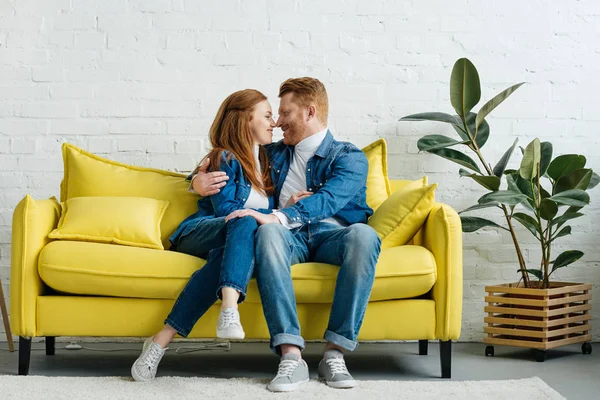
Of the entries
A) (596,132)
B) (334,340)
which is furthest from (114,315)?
(596,132)

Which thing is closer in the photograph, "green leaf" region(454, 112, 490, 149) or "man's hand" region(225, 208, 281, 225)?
"man's hand" region(225, 208, 281, 225)

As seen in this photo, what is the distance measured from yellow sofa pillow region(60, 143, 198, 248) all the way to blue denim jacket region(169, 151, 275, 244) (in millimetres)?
147

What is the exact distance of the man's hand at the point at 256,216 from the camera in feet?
8.77

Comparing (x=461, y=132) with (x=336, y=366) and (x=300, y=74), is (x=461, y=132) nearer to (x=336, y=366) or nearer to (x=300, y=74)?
(x=300, y=74)

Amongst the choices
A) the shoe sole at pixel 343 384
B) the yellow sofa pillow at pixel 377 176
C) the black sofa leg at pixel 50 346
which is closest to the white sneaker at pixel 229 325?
the shoe sole at pixel 343 384

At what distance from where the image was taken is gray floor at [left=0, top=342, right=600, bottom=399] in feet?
9.23

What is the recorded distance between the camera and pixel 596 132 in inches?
147

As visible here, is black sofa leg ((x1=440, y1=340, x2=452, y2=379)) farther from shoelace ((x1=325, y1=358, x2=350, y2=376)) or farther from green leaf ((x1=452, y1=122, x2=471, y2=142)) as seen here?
green leaf ((x1=452, y1=122, x2=471, y2=142))

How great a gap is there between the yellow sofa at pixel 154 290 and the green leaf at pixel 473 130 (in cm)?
77

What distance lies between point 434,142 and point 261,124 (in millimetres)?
818

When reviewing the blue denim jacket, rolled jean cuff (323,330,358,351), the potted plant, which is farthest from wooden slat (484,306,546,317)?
the blue denim jacket

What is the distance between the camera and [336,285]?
2590 millimetres

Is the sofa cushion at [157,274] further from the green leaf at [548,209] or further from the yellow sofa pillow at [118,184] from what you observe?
the green leaf at [548,209]

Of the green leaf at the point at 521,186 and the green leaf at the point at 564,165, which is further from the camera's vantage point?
the green leaf at the point at 564,165
